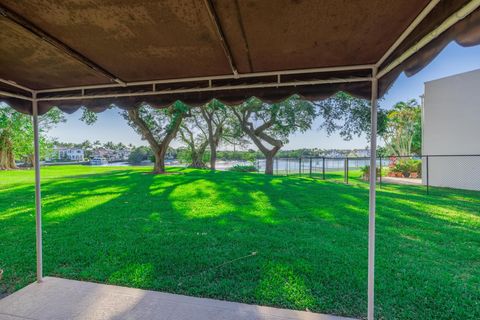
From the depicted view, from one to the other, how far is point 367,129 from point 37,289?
485 inches

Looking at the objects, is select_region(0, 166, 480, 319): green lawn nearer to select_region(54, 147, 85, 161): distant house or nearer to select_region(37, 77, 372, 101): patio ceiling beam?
select_region(37, 77, 372, 101): patio ceiling beam

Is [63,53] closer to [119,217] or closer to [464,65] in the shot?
[119,217]

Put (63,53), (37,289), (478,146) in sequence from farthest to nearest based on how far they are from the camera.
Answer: (478,146), (37,289), (63,53)

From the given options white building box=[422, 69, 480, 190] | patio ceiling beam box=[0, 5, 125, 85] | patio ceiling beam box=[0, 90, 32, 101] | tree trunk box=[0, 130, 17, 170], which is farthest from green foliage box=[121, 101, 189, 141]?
tree trunk box=[0, 130, 17, 170]

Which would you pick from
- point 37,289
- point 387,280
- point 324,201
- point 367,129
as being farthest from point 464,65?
point 37,289

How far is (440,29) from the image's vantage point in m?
1.06

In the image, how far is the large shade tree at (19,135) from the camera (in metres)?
16.6

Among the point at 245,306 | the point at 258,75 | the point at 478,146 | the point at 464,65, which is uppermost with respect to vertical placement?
the point at 464,65

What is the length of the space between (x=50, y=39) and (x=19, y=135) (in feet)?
74.6

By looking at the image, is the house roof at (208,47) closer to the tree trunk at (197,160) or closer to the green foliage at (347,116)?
the green foliage at (347,116)

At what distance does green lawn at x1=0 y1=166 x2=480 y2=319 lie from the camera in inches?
85.6

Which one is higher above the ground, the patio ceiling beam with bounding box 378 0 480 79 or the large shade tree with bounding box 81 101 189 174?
the large shade tree with bounding box 81 101 189 174

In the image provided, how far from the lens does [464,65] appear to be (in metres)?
8.05

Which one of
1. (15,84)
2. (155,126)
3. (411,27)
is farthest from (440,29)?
(155,126)
